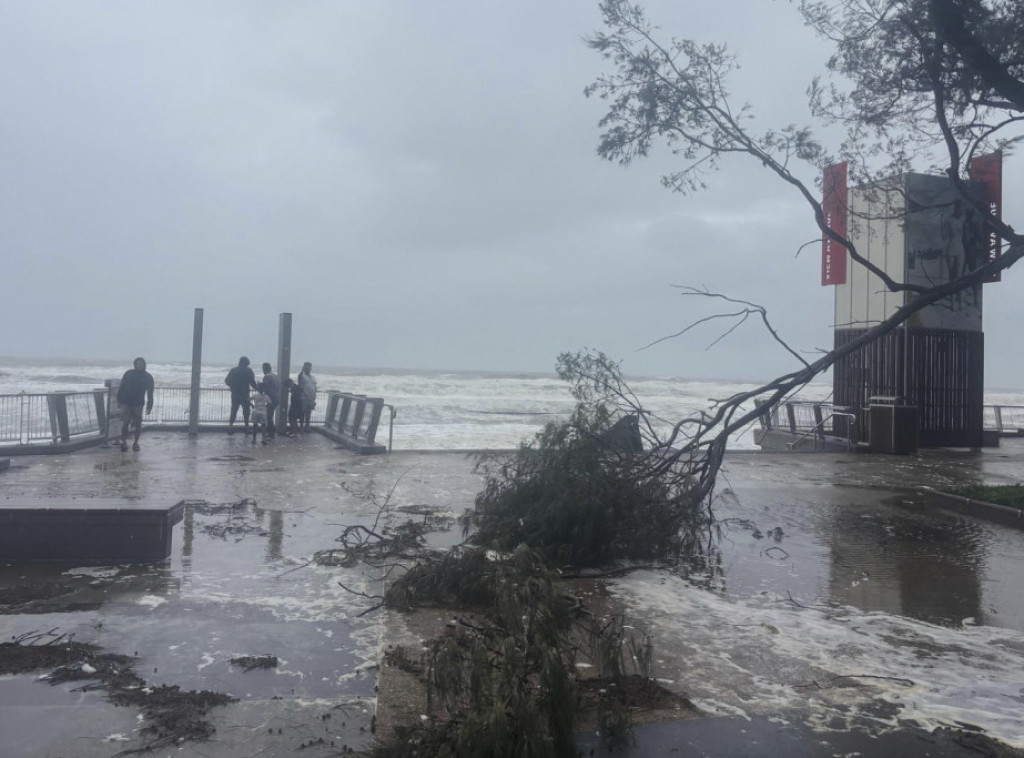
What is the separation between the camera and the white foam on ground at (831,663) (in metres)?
4.39

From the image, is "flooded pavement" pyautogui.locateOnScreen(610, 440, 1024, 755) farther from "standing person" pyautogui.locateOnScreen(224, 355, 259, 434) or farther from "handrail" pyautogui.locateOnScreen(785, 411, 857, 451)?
"standing person" pyautogui.locateOnScreen(224, 355, 259, 434)

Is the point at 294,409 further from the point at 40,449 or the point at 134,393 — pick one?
the point at 40,449

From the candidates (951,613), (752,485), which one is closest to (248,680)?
(951,613)

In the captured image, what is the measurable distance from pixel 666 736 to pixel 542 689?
87 centimetres

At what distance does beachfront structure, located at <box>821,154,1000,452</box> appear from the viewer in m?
18.7

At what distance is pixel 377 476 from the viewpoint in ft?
43.9

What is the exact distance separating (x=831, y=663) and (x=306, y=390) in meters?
16.0

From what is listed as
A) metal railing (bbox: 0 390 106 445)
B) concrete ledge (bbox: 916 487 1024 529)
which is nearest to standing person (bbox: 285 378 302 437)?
metal railing (bbox: 0 390 106 445)

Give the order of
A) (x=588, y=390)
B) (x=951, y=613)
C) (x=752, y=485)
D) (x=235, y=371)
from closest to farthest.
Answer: (x=951, y=613) → (x=588, y=390) → (x=752, y=485) → (x=235, y=371)

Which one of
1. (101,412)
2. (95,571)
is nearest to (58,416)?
(101,412)

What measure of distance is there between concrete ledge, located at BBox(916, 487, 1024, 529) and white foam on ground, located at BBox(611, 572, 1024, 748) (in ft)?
16.3

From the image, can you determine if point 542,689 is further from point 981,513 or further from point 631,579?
point 981,513

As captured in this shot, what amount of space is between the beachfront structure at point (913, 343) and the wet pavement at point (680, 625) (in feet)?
27.5

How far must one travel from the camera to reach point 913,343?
19562mm
